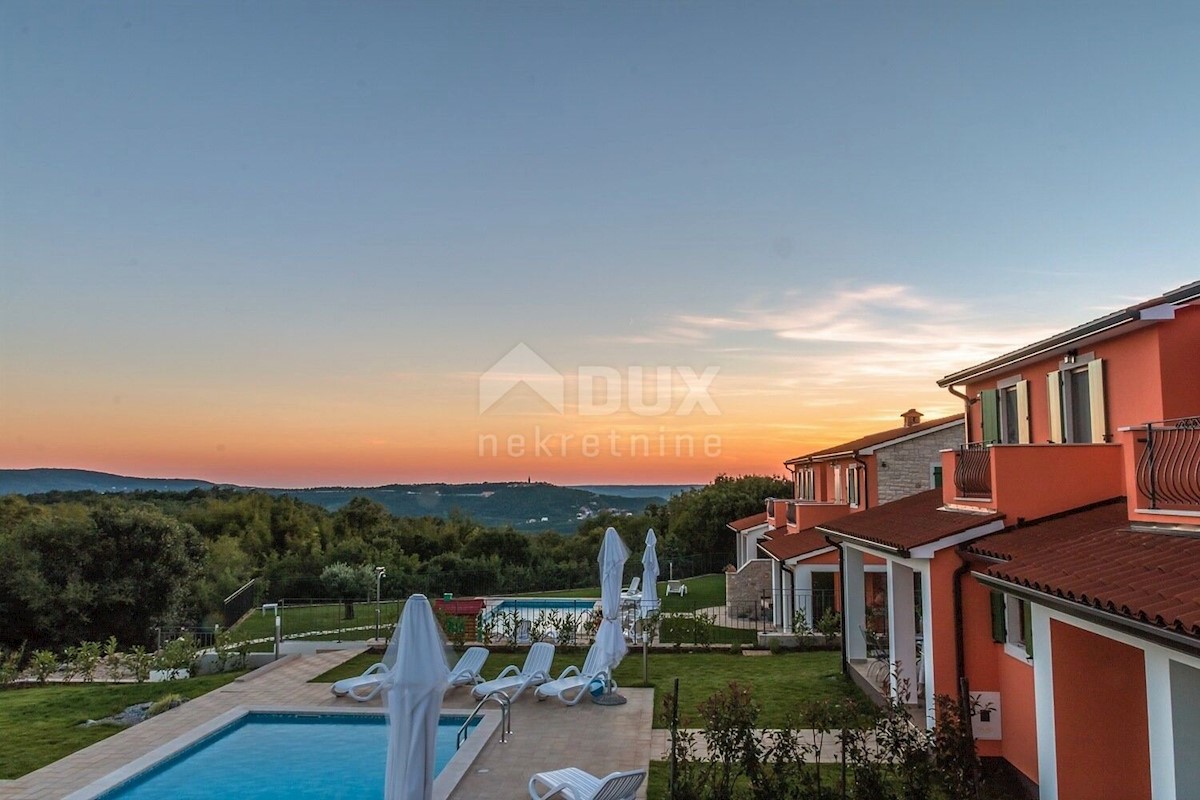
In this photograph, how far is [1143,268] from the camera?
16625 mm

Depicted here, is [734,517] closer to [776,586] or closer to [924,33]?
[776,586]

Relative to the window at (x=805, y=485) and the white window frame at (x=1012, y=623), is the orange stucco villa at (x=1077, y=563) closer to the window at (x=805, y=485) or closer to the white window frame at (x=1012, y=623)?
the white window frame at (x=1012, y=623)

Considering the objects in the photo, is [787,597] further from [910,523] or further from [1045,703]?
[1045,703]

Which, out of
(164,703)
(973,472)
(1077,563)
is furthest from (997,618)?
(164,703)

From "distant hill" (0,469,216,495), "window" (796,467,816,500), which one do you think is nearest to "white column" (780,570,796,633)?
"window" (796,467,816,500)

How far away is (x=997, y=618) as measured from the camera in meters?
9.05

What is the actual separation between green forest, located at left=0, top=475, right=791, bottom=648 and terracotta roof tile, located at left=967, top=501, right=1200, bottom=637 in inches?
989

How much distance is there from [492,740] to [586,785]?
11.5 feet

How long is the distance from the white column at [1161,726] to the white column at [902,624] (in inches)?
236

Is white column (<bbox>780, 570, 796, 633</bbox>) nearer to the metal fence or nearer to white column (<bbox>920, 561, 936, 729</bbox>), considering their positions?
white column (<bbox>920, 561, 936, 729</bbox>)

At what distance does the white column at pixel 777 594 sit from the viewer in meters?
22.7

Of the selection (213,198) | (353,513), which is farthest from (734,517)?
(213,198)

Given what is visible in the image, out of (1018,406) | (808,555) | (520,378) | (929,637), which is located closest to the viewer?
(929,637)

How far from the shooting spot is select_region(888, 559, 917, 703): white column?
10.9m
